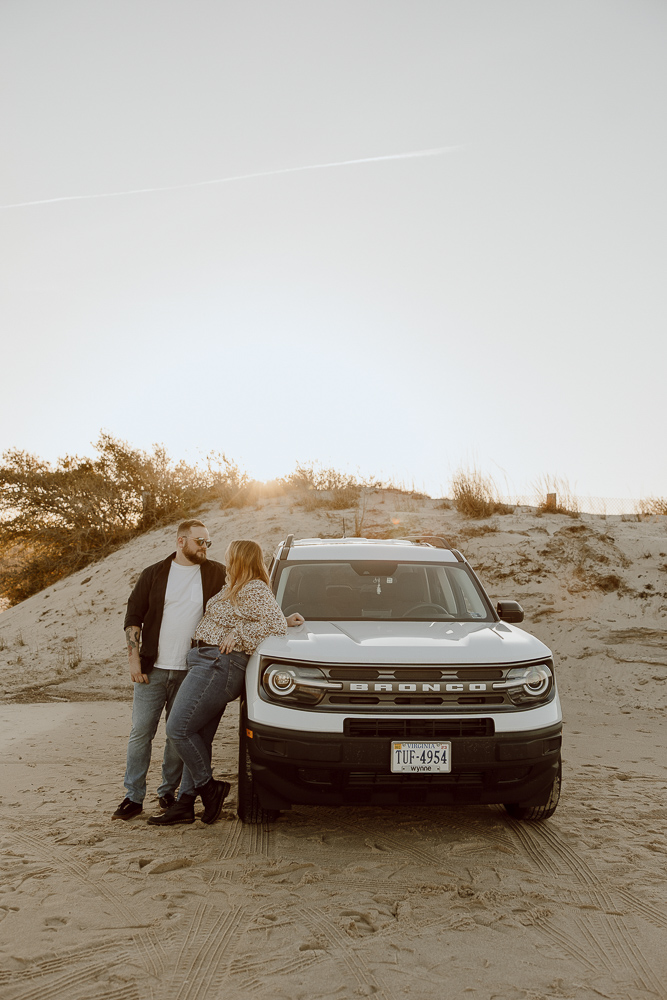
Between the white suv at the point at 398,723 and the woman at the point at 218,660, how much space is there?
12cm

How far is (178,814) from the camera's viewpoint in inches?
192

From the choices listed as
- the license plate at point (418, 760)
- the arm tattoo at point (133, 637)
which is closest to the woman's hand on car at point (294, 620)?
the arm tattoo at point (133, 637)

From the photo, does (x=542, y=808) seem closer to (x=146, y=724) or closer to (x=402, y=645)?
(x=402, y=645)

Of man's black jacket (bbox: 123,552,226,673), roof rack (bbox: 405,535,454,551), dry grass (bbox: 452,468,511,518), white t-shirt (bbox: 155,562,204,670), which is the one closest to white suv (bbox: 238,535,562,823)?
white t-shirt (bbox: 155,562,204,670)

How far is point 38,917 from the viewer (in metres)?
3.57

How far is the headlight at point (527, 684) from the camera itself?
14.5 feet

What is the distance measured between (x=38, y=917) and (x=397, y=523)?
47.9 ft

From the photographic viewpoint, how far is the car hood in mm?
4469

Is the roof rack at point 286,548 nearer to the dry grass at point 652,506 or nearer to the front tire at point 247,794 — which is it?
the front tire at point 247,794

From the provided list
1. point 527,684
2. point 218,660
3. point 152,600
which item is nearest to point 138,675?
point 152,600

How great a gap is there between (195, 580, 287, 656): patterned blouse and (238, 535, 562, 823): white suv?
9 cm

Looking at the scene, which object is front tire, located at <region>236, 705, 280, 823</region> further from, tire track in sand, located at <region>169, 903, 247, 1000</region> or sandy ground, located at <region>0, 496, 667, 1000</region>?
tire track in sand, located at <region>169, 903, 247, 1000</region>

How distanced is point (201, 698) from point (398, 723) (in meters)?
1.29

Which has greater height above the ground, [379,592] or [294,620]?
[379,592]
